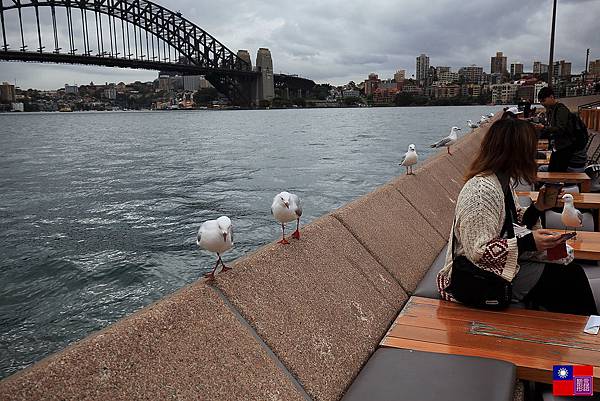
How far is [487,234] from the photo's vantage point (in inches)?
90.3

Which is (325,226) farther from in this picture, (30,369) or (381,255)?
(30,369)

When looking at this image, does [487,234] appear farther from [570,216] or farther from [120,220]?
[120,220]

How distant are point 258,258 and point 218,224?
0.88ft

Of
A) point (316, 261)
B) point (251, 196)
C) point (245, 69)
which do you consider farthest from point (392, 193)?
point (245, 69)

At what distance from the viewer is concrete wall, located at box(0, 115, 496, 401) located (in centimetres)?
150

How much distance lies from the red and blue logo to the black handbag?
1.67 ft

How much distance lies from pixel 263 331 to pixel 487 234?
1.06 metres

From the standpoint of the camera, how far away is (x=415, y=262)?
10.7 ft

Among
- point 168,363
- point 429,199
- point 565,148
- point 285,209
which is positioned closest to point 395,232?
point 285,209

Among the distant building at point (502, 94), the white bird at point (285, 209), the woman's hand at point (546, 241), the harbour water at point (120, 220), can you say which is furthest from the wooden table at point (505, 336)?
the distant building at point (502, 94)

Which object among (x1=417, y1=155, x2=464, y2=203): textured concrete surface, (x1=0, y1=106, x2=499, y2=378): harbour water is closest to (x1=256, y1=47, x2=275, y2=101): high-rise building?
(x1=0, y1=106, x2=499, y2=378): harbour water

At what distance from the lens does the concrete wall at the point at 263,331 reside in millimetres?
1497

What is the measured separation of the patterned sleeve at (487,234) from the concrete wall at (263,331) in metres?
0.54

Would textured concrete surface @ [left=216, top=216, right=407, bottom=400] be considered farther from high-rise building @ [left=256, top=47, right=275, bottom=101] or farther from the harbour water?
high-rise building @ [left=256, top=47, right=275, bottom=101]
